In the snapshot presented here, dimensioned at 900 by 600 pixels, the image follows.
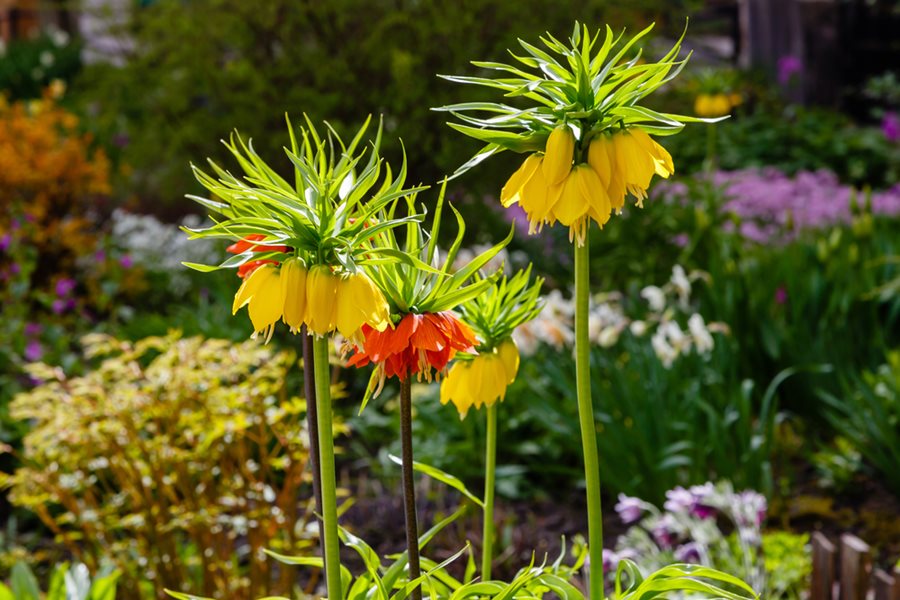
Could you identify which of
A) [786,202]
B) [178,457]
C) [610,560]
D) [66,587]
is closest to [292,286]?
[66,587]

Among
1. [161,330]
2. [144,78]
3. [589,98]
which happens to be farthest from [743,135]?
[589,98]

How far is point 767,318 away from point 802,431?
A: 442mm

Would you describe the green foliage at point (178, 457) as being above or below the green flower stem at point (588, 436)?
below

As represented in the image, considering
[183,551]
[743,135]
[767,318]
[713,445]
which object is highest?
[743,135]

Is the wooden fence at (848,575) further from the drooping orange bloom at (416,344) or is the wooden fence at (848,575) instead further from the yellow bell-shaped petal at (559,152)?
the yellow bell-shaped petal at (559,152)

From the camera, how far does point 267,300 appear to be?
3.70 feet

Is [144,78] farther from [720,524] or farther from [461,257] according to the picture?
[720,524]

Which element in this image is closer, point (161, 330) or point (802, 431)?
point (802, 431)

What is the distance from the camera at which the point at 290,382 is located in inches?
175

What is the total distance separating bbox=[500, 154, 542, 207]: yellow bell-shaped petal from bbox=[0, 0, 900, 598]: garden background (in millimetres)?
1327

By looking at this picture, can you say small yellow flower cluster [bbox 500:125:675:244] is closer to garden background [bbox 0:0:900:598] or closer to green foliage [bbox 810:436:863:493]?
garden background [bbox 0:0:900:598]

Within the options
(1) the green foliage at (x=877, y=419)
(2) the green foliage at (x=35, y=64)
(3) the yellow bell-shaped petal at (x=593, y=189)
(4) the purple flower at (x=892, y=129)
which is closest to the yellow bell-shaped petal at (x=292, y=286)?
(3) the yellow bell-shaped petal at (x=593, y=189)

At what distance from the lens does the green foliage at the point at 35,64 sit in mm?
13320

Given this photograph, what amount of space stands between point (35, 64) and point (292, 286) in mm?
14137
